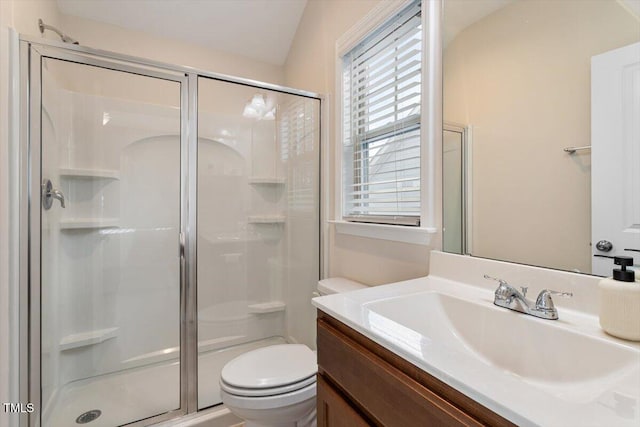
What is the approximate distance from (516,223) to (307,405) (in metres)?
1.04

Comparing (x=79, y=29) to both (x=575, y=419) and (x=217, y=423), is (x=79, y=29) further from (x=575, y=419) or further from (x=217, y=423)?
(x=575, y=419)

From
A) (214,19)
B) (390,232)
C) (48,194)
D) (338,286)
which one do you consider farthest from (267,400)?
(214,19)

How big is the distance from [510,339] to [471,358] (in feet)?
0.98

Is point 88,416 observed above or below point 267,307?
below

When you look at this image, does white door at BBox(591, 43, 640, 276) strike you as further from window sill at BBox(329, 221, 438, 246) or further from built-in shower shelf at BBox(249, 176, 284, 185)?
built-in shower shelf at BBox(249, 176, 284, 185)

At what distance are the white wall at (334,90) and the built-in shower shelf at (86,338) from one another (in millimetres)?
1417

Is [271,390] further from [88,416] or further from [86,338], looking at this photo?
[86,338]

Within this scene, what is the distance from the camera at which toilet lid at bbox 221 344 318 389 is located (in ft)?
3.90

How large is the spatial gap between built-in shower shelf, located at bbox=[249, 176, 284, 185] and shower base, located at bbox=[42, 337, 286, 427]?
1.18 m

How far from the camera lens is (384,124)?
4.92ft

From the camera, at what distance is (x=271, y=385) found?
3.84 feet

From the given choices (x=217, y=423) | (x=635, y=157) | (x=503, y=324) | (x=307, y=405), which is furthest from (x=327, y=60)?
(x=217, y=423)

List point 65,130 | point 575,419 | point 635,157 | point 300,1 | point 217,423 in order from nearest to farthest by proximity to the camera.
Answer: point 575,419 < point 635,157 < point 217,423 < point 65,130 < point 300,1

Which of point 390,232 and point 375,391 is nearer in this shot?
point 375,391
